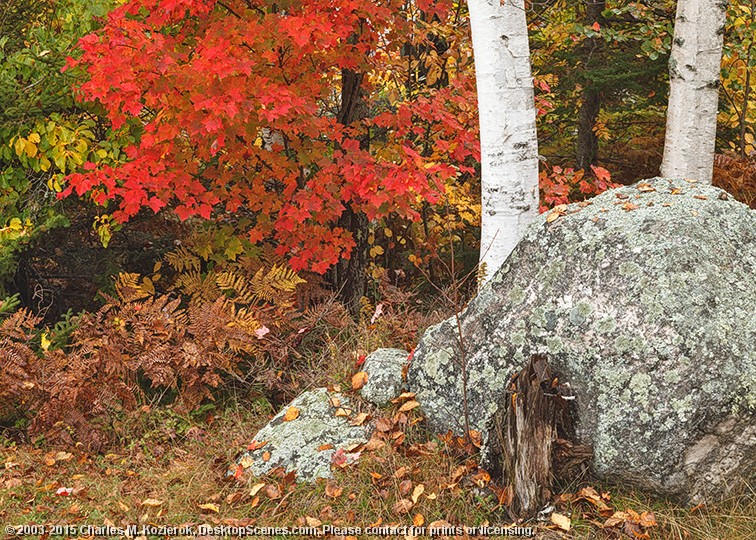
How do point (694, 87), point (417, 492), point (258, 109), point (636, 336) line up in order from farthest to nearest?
point (694, 87) → point (258, 109) → point (417, 492) → point (636, 336)

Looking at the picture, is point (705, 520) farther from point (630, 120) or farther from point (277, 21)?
point (630, 120)

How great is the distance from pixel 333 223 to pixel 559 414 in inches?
128

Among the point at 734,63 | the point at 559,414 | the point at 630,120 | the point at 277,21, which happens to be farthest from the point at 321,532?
the point at 630,120

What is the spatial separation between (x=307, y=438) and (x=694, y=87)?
3.94 m

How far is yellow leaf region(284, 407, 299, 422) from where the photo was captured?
14.2ft

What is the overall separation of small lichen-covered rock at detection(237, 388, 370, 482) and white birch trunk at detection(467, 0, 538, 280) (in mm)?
1315

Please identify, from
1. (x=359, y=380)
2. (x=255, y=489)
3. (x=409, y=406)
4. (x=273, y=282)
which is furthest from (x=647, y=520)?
(x=273, y=282)

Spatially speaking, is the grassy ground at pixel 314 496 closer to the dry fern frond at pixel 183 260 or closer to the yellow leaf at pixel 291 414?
the yellow leaf at pixel 291 414

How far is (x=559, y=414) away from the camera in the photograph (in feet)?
11.6

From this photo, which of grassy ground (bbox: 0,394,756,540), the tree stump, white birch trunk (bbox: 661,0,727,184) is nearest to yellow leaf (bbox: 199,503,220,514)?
grassy ground (bbox: 0,394,756,540)

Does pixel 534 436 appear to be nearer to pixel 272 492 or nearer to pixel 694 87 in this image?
pixel 272 492

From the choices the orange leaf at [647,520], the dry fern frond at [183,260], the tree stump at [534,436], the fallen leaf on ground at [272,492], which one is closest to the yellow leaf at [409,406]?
the tree stump at [534,436]

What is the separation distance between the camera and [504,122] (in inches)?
184

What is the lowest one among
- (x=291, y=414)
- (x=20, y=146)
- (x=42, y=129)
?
(x=291, y=414)
